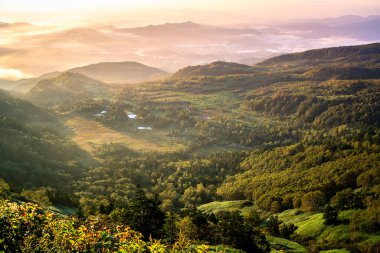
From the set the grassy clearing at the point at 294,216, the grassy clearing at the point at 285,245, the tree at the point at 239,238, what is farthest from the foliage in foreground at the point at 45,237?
the grassy clearing at the point at 294,216

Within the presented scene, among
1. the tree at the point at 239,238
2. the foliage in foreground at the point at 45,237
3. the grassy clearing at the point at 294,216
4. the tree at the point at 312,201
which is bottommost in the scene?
the grassy clearing at the point at 294,216

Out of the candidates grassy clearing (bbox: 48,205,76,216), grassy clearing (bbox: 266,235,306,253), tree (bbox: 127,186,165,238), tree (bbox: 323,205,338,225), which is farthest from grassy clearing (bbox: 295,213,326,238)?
grassy clearing (bbox: 48,205,76,216)

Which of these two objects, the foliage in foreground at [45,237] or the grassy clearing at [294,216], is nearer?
the foliage in foreground at [45,237]

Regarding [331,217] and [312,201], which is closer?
[331,217]

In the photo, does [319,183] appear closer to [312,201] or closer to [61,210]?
[312,201]

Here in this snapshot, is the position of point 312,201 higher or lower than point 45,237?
lower

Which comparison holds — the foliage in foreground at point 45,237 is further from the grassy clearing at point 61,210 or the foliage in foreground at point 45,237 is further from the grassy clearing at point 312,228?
the grassy clearing at point 61,210

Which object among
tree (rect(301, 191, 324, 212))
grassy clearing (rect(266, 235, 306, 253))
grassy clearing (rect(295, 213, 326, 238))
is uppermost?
grassy clearing (rect(266, 235, 306, 253))

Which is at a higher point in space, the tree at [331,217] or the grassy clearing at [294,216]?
the tree at [331,217]

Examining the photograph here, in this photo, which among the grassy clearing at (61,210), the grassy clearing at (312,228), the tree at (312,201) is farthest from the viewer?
the tree at (312,201)

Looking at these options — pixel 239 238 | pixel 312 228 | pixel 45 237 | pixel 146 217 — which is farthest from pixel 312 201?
pixel 45 237

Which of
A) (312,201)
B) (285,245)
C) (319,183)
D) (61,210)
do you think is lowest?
(61,210)

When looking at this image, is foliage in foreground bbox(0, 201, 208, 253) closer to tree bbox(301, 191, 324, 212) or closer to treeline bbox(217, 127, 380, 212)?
treeline bbox(217, 127, 380, 212)
